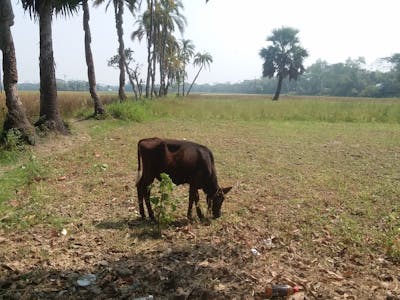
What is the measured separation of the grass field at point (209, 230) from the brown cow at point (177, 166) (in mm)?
442

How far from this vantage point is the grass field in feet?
13.4

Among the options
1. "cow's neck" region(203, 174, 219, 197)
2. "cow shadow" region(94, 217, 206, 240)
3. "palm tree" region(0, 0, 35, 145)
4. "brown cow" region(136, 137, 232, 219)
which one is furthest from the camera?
"palm tree" region(0, 0, 35, 145)

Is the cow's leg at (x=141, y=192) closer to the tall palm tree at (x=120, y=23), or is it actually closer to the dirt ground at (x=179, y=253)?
the dirt ground at (x=179, y=253)

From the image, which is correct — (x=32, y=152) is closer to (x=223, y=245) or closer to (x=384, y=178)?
(x=223, y=245)

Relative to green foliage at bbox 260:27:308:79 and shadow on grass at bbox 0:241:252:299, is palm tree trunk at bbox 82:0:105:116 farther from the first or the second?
green foliage at bbox 260:27:308:79

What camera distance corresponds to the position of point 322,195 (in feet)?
25.1

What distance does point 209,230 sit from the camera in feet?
18.6

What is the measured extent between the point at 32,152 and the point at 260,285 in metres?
7.91

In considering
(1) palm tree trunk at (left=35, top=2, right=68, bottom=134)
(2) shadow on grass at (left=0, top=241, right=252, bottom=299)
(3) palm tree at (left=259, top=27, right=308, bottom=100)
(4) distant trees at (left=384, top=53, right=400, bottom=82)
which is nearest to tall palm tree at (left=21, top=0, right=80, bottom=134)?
(1) palm tree trunk at (left=35, top=2, right=68, bottom=134)

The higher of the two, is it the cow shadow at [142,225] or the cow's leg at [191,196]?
the cow's leg at [191,196]

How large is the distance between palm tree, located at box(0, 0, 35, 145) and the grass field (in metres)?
0.82

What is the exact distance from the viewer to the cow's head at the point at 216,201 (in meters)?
6.10

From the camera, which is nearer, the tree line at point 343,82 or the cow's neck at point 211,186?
the cow's neck at point 211,186

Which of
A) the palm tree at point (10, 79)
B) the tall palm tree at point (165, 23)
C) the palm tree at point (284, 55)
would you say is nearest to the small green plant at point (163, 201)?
the palm tree at point (10, 79)
